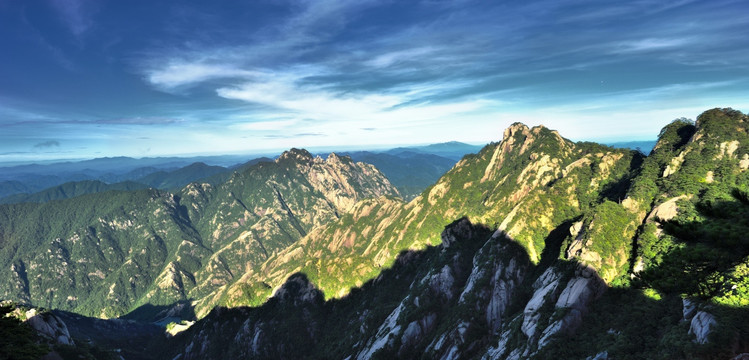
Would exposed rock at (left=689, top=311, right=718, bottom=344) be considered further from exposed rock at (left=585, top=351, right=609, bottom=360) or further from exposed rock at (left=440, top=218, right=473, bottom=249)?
exposed rock at (left=440, top=218, right=473, bottom=249)

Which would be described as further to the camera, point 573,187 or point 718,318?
point 573,187

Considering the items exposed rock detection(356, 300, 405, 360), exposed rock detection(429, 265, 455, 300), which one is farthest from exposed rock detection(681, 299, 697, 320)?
exposed rock detection(356, 300, 405, 360)

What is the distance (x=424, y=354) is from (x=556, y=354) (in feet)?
149

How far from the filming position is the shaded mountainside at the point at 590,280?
29.7 meters

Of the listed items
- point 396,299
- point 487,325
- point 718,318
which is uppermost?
point 718,318

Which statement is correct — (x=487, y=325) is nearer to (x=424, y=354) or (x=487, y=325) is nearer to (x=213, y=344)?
(x=424, y=354)

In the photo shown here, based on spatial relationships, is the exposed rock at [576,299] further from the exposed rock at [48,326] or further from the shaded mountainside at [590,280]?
the exposed rock at [48,326]

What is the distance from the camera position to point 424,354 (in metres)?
91.5

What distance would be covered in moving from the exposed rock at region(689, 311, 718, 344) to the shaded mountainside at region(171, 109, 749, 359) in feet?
0.60

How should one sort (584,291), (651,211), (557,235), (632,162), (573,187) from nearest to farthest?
(584,291) < (651,211) < (557,235) < (573,187) < (632,162)

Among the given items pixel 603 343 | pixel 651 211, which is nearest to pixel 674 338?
pixel 603 343

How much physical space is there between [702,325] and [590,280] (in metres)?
29.6

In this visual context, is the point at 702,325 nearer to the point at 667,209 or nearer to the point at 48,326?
the point at 667,209

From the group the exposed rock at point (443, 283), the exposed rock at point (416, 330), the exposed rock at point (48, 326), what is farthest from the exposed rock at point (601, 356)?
the exposed rock at point (48, 326)
